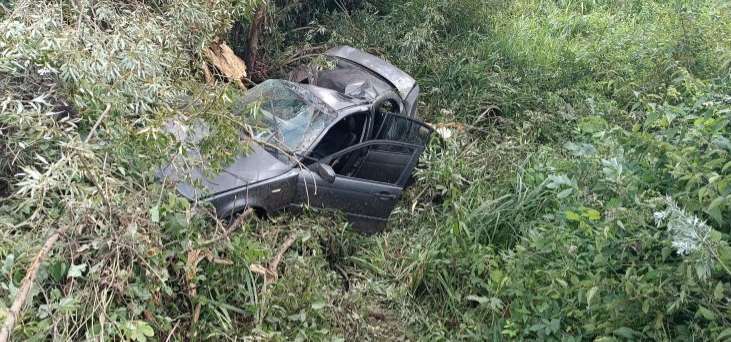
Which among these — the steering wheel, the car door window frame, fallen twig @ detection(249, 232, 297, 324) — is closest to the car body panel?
the steering wheel

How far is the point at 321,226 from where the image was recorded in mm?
5652

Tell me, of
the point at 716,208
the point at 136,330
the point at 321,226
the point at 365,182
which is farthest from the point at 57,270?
the point at 716,208

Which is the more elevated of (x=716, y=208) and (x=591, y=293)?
(x=716, y=208)

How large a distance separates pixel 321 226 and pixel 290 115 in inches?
43.6

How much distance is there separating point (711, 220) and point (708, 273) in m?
0.64

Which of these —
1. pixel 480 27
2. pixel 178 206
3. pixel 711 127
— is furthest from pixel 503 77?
pixel 178 206

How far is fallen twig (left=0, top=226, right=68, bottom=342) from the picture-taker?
2883 millimetres

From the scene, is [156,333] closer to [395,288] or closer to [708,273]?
[395,288]

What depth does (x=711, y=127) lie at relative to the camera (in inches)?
157

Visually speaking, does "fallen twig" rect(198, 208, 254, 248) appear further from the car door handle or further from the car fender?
the car door handle

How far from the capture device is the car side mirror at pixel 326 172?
5.59 meters

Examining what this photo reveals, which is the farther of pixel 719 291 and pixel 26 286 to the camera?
pixel 719 291

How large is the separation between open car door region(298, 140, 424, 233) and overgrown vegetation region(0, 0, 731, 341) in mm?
186

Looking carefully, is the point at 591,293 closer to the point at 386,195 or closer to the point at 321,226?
the point at 321,226
